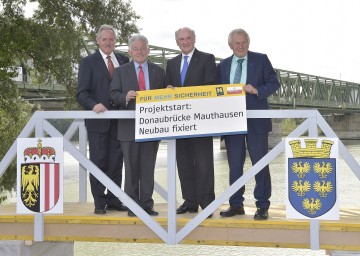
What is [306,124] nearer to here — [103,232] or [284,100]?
[103,232]

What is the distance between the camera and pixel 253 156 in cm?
561

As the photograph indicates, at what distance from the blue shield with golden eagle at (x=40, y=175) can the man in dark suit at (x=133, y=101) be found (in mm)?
715

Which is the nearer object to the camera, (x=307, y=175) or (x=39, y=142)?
(x=307, y=175)

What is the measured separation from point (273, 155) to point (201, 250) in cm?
767

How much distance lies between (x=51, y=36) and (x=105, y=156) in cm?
1113

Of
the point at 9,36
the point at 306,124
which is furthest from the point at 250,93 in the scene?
the point at 9,36

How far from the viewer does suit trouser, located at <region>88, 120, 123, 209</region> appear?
5.95 metres

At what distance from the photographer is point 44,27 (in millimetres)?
16422

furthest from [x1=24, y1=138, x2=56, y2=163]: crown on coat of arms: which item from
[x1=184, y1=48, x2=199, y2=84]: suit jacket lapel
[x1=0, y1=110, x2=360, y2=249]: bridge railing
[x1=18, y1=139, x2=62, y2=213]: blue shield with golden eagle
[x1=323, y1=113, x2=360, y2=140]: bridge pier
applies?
[x1=323, y1=113, x2=360, y2=140]: bridge pier

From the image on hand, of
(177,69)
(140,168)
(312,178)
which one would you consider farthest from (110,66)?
(312,178)

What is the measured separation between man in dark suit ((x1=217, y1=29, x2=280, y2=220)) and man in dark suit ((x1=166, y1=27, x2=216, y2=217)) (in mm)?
195

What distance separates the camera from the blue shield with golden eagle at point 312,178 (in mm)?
5012

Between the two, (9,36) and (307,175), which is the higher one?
(9,36)

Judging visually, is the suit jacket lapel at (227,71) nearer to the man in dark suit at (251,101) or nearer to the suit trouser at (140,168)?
the man in dark suit at (251,101)
